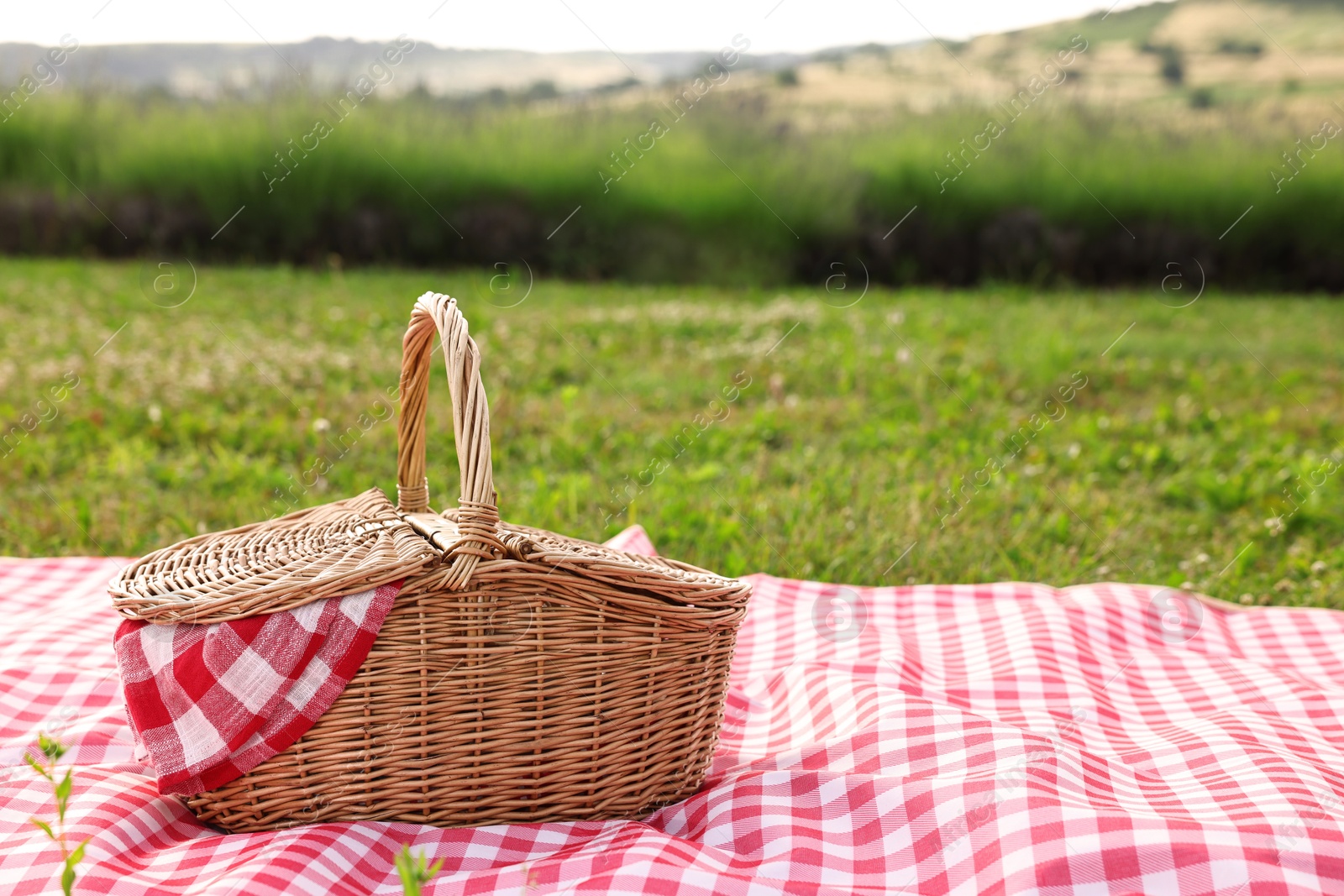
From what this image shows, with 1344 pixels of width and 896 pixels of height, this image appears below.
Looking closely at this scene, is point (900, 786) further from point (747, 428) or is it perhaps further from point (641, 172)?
point (641, 172)

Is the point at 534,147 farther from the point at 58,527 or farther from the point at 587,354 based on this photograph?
the point at 58,527

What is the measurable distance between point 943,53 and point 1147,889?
8.53 meters

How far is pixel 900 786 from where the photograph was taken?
1.47m

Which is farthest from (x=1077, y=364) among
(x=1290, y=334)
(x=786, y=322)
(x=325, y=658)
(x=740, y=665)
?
(x=325, y=658)

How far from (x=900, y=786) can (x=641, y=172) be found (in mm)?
5792

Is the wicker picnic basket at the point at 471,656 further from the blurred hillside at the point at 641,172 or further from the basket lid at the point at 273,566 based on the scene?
the blurred hillside at the point at 641,172

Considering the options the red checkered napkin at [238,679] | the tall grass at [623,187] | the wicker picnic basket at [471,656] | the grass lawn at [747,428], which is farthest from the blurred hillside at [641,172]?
the red checkered napkin at [238,679]

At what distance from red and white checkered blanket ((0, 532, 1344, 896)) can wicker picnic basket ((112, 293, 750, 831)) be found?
0.17ft

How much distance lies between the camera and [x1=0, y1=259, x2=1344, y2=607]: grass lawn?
290 cm

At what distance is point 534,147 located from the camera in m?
7.02

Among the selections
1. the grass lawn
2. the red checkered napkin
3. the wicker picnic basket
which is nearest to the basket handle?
the wicker picnic basket

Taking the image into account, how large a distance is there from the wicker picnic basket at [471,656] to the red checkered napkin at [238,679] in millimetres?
20

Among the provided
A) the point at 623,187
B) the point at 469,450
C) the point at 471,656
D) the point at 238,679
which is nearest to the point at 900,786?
the point at 471,656

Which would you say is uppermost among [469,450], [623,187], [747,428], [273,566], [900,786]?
[623,187]
